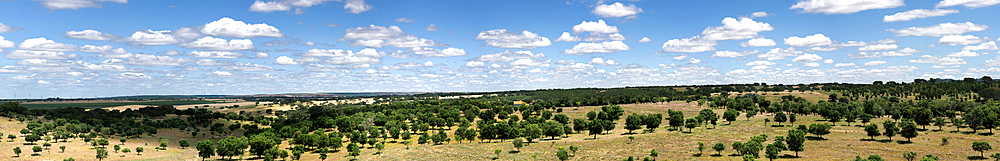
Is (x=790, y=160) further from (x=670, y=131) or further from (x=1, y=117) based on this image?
(x=1, y=117)

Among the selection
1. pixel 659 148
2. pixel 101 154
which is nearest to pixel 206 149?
pixel 101 154

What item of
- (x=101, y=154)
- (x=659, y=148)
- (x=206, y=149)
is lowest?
(x=101, y=154)

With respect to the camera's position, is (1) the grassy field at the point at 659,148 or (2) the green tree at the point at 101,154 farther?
(2) the green tree at the point at 101,154

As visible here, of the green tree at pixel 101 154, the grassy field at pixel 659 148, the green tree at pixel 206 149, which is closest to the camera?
the grassy field at pixel 659 148

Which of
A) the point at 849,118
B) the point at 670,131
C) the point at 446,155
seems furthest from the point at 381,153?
the point at 849,118

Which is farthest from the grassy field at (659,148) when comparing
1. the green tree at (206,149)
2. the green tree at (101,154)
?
the green tree at (206,149)

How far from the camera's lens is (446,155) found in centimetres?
12044

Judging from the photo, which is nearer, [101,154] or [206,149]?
[101,154]

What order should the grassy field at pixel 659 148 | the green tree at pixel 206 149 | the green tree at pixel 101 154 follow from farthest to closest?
the green tree at pixel 206 149 < the green tree at pixel 101 154 < the grassy field at pixel 659 148

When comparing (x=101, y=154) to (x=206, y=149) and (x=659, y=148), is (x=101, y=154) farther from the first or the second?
(x=659, y=148)

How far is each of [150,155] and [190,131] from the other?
78.1 meters

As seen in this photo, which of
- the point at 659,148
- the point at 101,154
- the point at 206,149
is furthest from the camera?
the point at 659,148

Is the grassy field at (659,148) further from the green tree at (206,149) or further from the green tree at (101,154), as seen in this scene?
the green tree at (206,149)

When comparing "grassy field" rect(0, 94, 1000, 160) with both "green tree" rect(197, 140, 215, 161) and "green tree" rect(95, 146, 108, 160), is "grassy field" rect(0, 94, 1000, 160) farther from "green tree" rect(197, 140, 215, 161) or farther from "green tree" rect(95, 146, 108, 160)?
"green tree" rect(197, 140, 215, 161)
